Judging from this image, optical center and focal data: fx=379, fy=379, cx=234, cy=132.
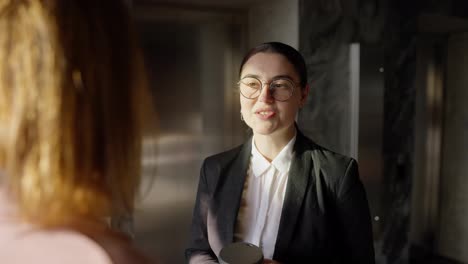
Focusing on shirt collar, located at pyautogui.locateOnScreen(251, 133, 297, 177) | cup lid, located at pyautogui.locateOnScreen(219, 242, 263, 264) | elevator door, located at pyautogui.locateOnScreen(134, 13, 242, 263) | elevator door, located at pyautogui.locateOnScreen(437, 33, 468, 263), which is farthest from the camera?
elevator door, located at pyautogui.locateOnScreen(437, 33, 468, 263)

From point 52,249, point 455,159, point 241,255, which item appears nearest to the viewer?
point 52,249

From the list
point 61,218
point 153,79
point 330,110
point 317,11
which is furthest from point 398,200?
point 61,218

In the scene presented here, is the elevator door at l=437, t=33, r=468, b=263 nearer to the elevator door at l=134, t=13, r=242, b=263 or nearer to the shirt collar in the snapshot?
the elevator door at l=134, t=13, r=242, b=263

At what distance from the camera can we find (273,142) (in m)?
1.34

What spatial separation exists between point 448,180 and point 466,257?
758mm

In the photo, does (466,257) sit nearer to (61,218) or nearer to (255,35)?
(255,35)

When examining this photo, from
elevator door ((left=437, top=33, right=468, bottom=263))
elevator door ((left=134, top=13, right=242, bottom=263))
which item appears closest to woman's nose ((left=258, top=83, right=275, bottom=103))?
elevator door ((left=134, top=13, right=242, bottom=263))

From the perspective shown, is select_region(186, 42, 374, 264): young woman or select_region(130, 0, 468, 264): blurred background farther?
select_region(130, 0, 468, 264): blurred background

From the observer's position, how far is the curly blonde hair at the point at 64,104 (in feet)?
1.81

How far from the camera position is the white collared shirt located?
49.7 inches

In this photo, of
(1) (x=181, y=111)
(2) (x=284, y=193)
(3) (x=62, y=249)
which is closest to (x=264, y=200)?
(2) (x=284, y=193)

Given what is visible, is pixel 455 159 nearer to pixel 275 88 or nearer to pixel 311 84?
pixel 311 84

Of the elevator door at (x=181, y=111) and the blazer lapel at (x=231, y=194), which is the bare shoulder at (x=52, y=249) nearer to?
the blazer lapel at (x=231, y=194)

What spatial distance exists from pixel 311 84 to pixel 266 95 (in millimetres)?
1170
